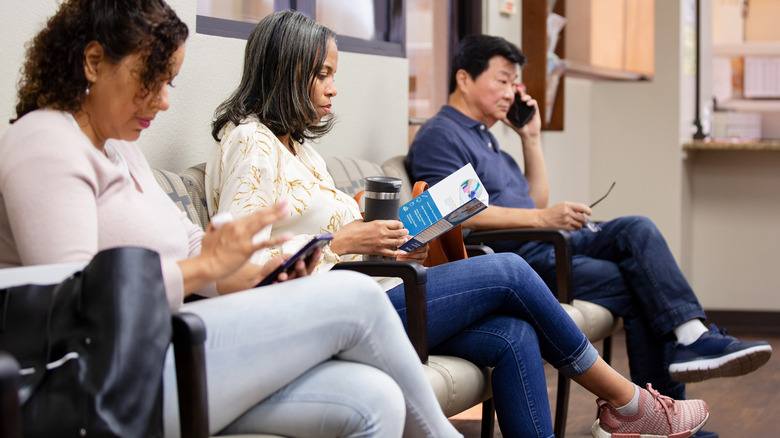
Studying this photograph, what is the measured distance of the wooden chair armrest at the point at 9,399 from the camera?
94 centimetres

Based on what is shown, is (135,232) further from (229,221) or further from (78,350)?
(78,350)

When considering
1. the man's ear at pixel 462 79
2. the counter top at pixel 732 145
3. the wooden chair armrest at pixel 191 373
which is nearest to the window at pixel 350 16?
the man's ear at pixel 462 79

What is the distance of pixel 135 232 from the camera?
1.44 metres

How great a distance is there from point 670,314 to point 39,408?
2.01 metres

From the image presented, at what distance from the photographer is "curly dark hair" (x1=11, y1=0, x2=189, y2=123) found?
54.6 inches

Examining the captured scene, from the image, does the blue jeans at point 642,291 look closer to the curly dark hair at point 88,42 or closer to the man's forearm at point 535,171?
the man's forearm at point 535,171

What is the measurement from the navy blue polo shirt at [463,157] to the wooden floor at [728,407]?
756 mm

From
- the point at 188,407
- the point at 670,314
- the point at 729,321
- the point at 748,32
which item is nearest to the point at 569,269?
the point at 670,314

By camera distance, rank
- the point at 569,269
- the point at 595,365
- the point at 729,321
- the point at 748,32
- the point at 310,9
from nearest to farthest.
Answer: the point at 595,365, the point at 569,269, the point at 310,9, the point at 729,321, the point at 748,32

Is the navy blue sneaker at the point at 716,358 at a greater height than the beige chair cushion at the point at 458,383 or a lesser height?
lesser

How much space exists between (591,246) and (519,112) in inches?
26.0

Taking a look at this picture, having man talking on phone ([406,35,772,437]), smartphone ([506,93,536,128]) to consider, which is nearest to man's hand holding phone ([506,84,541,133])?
smartphone ([506,93,536,128])

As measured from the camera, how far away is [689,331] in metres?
2.60

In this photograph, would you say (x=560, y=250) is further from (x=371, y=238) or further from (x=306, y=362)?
(x=306, y=362)
